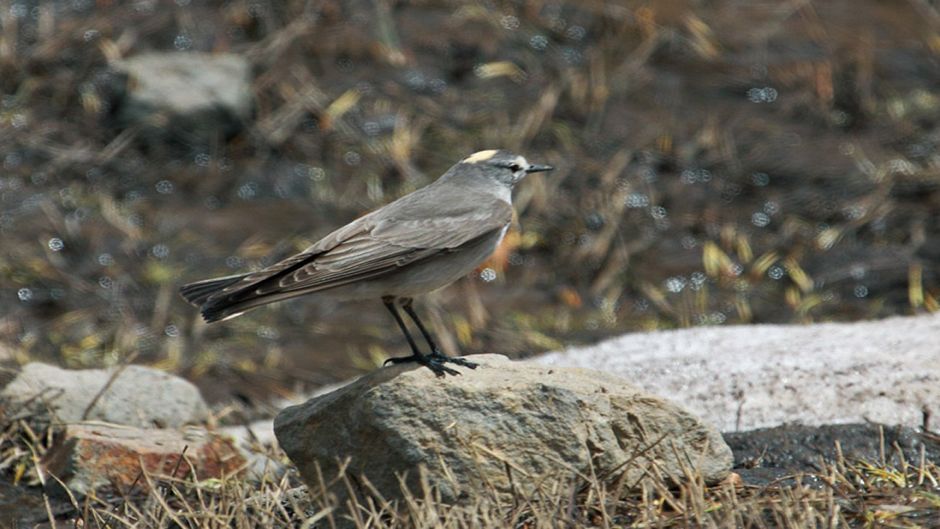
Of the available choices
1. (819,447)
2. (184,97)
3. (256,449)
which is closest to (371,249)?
(256,449)

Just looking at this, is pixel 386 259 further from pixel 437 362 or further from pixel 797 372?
pixel 797 372

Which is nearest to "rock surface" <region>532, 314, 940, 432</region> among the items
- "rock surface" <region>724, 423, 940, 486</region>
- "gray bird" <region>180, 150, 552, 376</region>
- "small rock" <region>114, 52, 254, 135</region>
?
"rock surface" <region>724, 423, 940, 486</region>

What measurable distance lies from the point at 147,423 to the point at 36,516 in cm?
99

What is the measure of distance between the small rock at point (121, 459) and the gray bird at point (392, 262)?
0.85 m

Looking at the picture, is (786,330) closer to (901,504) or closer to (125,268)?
(901,504)

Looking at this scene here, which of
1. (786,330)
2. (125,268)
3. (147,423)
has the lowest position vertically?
(125,268)

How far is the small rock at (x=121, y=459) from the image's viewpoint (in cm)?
600

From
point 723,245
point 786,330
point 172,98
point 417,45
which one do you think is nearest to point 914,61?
point 723,245

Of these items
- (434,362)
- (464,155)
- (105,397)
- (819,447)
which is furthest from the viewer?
(464,155)

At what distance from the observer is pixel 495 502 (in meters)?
4.75

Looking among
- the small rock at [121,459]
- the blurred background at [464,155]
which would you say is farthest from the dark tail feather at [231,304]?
the blurred background at [464,155]

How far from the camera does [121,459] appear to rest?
6.04m

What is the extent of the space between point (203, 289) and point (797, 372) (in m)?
2.82

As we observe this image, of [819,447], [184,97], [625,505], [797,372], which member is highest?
[625,505]
